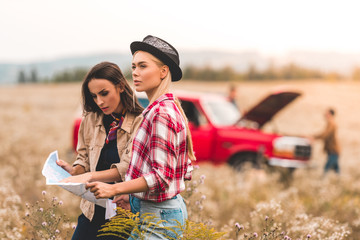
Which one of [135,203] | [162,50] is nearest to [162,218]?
[135,203]

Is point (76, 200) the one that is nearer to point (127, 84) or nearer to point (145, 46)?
point (127, 84)

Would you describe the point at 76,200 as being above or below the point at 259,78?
above

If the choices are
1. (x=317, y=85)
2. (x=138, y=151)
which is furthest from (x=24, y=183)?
(x=317, y=85)

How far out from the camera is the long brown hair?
8.30 feet

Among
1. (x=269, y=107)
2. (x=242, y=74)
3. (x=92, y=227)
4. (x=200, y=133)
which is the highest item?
(x=92, y=227)

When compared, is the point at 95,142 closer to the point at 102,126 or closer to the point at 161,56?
the point at 102,126

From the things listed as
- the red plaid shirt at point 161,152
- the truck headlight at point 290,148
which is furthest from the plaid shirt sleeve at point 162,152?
the truck headlight at point 290,148

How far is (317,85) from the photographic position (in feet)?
203

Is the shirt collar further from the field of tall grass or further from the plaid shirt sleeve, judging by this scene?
the field of tall grass

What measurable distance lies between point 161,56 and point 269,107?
613 cm

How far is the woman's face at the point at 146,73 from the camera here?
7.18ft

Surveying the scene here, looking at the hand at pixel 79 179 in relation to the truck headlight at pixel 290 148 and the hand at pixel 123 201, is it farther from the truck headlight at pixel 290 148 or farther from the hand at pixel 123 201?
the truck headlight at pixel 290 148

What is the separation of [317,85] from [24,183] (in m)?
59.8

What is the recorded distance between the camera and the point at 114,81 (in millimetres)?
2553
